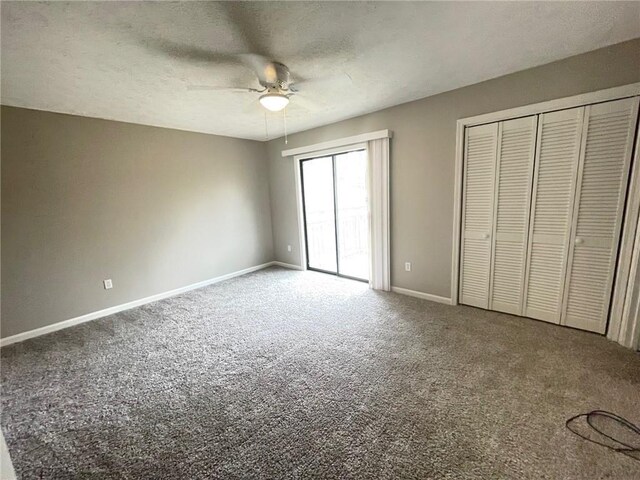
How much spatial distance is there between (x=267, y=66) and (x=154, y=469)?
2683mm

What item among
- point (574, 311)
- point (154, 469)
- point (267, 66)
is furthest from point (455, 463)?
point (267, 66)

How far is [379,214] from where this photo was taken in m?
3.66

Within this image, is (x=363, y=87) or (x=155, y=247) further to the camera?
(x=155, y=247)

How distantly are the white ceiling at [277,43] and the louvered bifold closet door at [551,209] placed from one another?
0.59 meters

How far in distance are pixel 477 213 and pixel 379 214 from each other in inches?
45.5

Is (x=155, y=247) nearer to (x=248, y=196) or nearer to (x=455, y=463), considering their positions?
(x=248, y=196)

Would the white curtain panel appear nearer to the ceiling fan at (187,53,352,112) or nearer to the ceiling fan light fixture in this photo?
the ceiling fan at (187,53,352,112)

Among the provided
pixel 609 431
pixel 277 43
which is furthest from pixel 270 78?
pixel 609 431

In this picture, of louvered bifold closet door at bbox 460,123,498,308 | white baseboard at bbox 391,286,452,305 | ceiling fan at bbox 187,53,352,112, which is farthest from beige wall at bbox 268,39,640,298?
ceiling fan at bbox 187,53,352,112

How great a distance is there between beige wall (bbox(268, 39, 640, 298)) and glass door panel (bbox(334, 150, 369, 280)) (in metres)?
0.49

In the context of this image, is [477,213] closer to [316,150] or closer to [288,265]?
[316,150]

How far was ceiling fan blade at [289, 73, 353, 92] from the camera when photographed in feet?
8.14

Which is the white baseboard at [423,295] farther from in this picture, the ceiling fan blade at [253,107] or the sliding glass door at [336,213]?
the ceiling fan blade at [253,107]

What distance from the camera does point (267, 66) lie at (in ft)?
6.92
